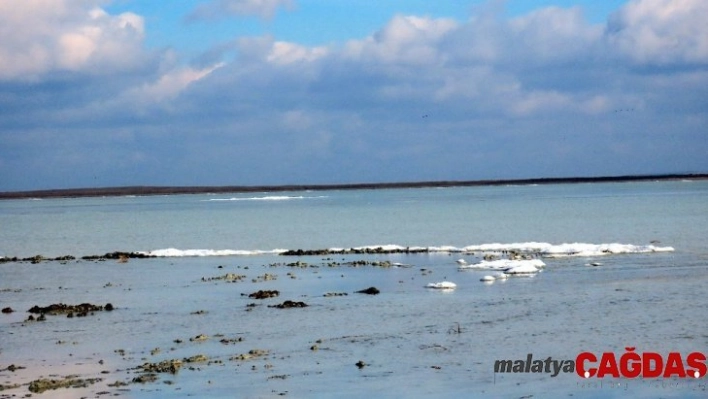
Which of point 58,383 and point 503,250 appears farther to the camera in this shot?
point 503,250

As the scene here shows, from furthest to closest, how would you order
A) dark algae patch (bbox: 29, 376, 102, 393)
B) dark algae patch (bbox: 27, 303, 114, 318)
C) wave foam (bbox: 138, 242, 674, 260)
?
1. wave foam (bbox: 138, 242, 674, 260)
2. dark algae patch (bbox: 27, 303, 114, 318)
3. dark algae patch (bbox: 29, 376, 102, 393)

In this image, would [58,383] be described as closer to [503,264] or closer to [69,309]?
[69,309]

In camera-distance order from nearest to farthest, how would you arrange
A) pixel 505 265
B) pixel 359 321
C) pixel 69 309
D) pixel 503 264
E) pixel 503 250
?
pixel 359 321
pixel 69 309
pixel 505 265
pixel 503 264
pixel 503 250

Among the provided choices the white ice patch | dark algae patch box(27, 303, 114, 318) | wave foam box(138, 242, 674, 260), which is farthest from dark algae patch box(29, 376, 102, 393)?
wave foam box(138, 242, 674, 260)

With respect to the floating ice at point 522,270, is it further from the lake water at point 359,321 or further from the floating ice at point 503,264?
→ the lake water at point 359,321

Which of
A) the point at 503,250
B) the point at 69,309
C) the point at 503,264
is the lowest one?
the point at 69,309

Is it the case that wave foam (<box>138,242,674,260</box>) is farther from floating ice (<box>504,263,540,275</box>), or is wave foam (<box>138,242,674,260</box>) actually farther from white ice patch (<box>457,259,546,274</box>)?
floating ice (<box>504,263,540,275</box>)

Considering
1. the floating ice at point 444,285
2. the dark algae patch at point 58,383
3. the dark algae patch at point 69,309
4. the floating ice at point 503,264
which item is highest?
the floating ice at point 503,264

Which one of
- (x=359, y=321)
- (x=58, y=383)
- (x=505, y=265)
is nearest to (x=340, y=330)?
(x=359, y=321)

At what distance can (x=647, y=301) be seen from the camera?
957 inches

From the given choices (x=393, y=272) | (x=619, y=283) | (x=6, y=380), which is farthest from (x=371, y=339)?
(x=393, y=272)

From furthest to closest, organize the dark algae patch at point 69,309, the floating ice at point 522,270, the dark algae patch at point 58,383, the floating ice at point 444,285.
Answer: the floating ice at point 522,270
the floating ice at point 444,285
the dark algae patch at point 69,309
the dark algae patch at point 58,383

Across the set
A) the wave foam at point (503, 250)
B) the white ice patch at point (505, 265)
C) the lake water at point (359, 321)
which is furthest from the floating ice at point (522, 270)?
the wave foam at point (503, 250)

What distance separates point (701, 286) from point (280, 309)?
12.6 m
